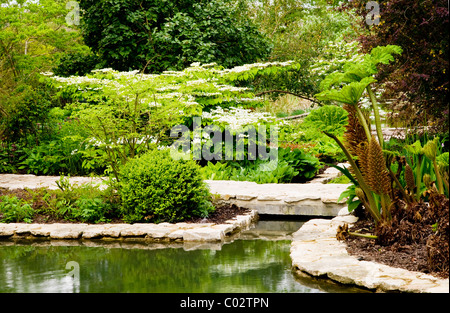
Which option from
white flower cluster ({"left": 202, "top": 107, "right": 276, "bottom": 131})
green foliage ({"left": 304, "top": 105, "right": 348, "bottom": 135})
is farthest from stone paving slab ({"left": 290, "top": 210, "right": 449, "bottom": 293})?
white flower cluster ({"left": 202, "top": 107, "right": 276, "bottom": 131})

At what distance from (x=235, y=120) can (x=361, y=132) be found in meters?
4.21

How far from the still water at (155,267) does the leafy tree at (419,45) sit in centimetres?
352

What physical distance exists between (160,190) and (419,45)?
464cm

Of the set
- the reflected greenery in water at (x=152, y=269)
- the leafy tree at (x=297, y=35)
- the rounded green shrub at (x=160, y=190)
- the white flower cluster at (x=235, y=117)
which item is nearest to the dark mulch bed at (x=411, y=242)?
the reflected greenery in water at (x=152, y=269)

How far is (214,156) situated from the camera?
9258mm

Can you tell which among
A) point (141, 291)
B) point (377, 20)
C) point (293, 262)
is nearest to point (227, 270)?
point (293, 262)

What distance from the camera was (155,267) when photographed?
4.46 meters

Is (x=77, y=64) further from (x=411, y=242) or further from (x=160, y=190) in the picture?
(x=411, y=242)

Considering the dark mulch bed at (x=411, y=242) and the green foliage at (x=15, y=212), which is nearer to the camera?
the dark mulch bed at (x=411, y=242)

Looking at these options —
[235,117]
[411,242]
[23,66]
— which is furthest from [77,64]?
[411,242]

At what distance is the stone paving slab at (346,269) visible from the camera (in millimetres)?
3350

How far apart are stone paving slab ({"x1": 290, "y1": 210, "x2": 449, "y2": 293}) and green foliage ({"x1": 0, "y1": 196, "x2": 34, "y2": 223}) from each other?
354 centimetres

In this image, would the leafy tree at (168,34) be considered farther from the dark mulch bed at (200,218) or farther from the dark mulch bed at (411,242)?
the dark mulch bed at (411,242)
